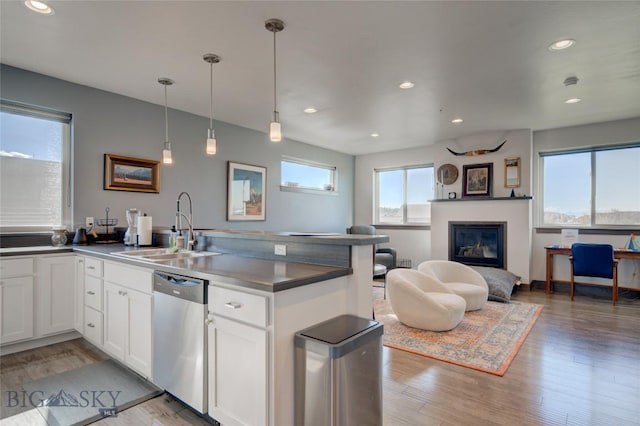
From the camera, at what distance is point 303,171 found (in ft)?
21.9

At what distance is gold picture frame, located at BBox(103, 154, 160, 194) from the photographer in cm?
386

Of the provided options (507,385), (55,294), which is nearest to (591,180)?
(507,385)

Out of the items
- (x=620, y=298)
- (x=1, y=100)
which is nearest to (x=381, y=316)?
(x=620, y=298)

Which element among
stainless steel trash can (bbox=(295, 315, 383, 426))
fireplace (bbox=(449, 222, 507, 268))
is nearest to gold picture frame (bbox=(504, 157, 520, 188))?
fireplace (bbox=(449, 222, 507, 268))

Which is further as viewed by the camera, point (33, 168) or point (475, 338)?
point (33, 168)

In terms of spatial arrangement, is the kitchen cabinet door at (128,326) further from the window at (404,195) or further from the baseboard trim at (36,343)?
the window at (404,195)

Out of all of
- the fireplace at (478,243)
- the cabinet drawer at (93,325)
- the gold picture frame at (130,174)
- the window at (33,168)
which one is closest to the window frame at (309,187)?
the gold picture frame at (130,174)

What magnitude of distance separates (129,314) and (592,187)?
6675 millimetres

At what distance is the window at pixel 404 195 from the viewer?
277 inches

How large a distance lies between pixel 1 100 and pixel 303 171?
4.46 metres

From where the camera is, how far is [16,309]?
9.36 ft

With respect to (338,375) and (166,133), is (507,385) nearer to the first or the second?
(338,375)

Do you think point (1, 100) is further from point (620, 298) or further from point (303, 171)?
point (620, 298)

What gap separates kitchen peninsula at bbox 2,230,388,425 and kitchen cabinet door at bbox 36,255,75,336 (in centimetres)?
141
